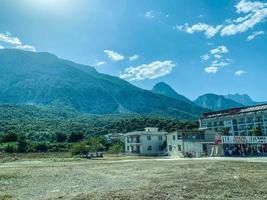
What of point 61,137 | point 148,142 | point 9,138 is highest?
point 61,137

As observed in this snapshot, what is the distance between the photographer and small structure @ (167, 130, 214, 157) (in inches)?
2820

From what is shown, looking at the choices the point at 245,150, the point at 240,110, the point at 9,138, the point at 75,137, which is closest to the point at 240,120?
the point at 240,110

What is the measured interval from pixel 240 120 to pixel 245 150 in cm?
7318

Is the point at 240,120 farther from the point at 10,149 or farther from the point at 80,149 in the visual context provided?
the point at 10,149

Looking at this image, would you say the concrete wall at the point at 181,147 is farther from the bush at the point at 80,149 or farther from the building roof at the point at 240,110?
the building roof at the point at 240,110

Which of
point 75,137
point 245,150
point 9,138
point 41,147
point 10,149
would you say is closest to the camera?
point 245,150

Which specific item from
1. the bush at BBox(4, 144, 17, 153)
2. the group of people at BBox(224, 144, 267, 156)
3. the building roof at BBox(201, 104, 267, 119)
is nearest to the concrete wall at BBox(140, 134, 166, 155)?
the group of people at BBox(224, 144, 267, 156)

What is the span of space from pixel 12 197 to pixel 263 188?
47.8 ft

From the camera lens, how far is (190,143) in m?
74.2

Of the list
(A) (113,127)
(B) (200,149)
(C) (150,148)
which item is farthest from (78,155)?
(A) (113,127)

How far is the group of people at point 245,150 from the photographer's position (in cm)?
6431

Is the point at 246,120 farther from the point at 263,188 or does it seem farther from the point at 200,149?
the point at 263,188

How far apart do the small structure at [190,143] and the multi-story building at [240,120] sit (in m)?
44.7

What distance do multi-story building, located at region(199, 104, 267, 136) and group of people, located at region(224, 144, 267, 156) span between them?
5372 centimetres
